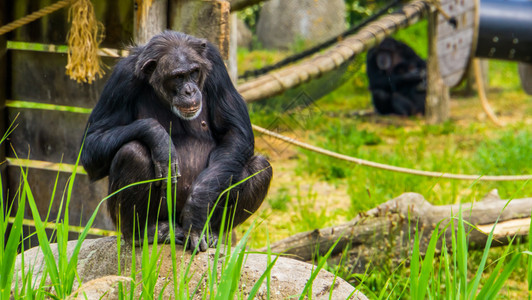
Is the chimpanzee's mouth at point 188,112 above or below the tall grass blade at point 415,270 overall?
above

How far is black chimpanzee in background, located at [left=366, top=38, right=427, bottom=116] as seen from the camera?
33.2 ft

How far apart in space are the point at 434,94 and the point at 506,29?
133 cm

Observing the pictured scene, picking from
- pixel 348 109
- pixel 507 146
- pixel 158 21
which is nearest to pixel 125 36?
pixel 158 21

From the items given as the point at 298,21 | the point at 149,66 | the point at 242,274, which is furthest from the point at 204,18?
the point at 298,21

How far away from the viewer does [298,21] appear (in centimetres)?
1475

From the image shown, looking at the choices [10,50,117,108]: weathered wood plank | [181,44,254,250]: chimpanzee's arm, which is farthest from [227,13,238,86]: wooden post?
[181,44,254,250]: chimpanzee's arm

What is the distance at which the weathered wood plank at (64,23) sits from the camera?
13.0ft

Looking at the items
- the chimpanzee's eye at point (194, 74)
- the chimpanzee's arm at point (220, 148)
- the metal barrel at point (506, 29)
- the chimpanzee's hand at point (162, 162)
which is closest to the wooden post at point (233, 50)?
the chimpanzee's arm at point (220, 148)

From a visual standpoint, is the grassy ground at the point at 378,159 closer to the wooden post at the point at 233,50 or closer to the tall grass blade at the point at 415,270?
the wooden post at the point at 233,50

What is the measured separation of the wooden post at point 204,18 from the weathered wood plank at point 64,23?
31 centimetres

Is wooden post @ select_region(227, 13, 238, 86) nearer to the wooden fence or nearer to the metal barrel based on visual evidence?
the wooden fence

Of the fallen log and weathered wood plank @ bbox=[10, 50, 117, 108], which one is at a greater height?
weathered wood plank @ bbox=[10, 50, 117, 108]

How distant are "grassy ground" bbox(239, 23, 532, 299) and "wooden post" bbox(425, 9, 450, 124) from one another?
244mm

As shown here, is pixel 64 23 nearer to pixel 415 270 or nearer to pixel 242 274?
pixel 242 274
